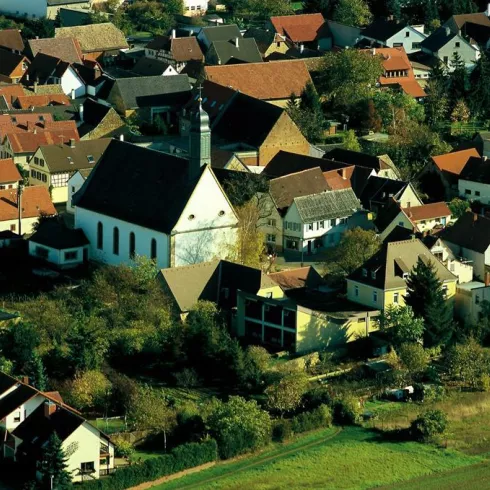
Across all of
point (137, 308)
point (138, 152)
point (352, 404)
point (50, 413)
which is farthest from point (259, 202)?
point (50, 413)

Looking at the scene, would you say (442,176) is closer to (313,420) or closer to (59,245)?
(59,245)

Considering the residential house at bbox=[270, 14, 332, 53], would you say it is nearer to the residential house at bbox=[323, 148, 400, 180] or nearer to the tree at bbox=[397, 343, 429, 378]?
the residential house at bbox=[323, 148, 400, 180]

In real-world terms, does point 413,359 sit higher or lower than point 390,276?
lower

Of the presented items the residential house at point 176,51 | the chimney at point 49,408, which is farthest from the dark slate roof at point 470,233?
the residential house at point 176,51

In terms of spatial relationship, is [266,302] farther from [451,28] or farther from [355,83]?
[451,28]

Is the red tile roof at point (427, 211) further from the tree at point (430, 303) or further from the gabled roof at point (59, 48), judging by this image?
the gabled roof at point (59, 48)

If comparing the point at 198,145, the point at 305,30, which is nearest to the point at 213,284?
the point at 198,145

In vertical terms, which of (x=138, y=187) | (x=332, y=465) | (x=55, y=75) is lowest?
(x=332, y=465)

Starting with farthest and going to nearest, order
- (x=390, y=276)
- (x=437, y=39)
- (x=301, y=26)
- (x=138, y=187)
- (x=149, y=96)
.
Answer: (x=301, y=26) → (x=437, y=39) → (x=149, y=96) → (x=138, y=187) → (x=390, y=276)

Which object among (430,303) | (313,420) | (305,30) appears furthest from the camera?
(305,30)
